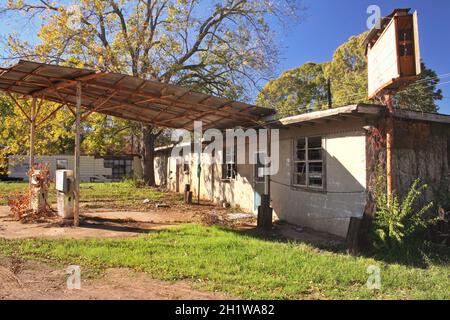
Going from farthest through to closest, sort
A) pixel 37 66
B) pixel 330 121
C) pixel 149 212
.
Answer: pixel 149 212
pixel 330 121
pixel 37 66

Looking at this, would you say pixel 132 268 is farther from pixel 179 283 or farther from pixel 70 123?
pixel 70 123

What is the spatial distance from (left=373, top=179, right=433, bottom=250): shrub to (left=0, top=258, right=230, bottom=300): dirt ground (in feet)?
13.1

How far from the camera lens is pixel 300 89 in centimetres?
3444

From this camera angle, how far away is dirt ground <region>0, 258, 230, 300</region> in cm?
496

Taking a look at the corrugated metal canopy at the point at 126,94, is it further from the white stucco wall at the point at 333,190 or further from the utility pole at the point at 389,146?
the utility pole at the point at 389,146

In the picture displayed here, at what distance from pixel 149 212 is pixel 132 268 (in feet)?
23.1

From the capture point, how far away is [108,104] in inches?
483

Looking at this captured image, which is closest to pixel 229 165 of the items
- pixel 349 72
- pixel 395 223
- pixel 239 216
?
pixel 239 216

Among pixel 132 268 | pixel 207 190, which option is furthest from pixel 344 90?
pixel 132 268

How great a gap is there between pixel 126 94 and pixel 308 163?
5.31 m

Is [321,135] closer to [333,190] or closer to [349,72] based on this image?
[333,190]

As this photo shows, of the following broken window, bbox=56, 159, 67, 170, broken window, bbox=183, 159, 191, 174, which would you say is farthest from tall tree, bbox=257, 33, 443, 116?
broken window, bbox=56, 159, 67, 170

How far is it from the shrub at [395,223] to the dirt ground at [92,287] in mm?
3979

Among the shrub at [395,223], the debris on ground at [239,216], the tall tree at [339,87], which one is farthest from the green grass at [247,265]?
the tall tree at [339,87]
